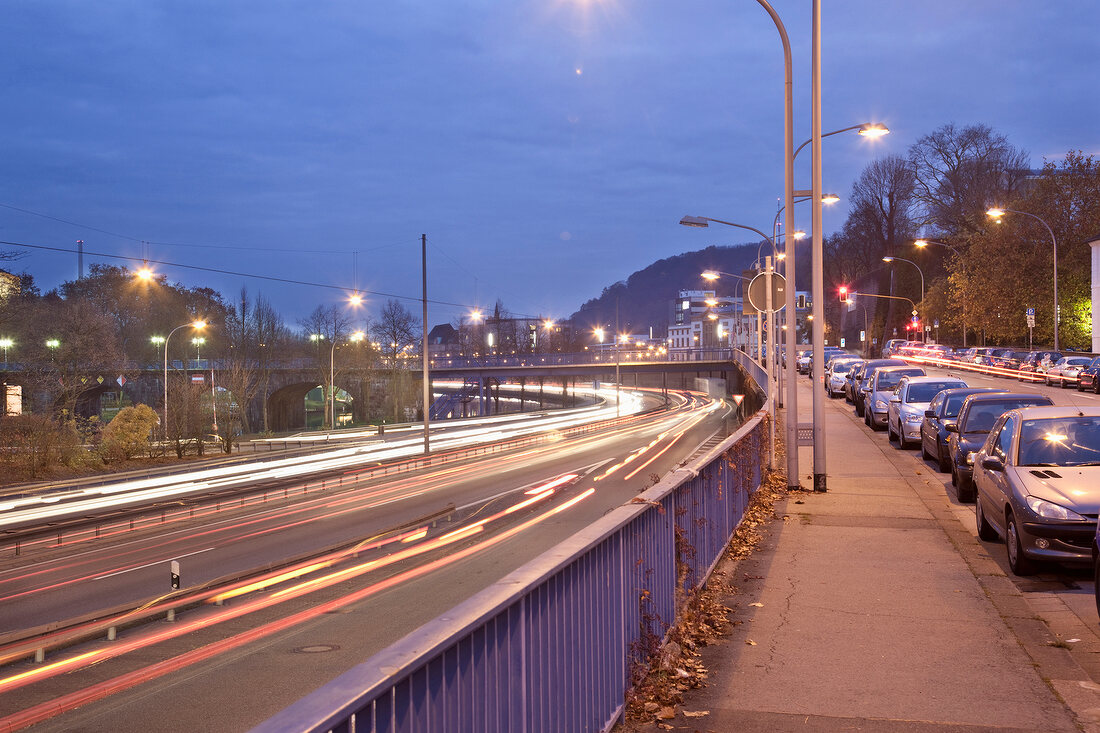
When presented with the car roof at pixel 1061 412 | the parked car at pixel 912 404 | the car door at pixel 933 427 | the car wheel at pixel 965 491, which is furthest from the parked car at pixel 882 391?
the car roof at pixel 1061 412

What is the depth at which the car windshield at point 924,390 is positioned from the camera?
24328mm

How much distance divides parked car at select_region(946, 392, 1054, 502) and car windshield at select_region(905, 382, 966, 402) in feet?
22.0

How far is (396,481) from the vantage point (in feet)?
110

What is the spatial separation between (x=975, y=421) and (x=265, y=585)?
1187 cm

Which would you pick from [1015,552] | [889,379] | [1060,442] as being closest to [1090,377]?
[889,379]

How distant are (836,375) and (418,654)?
150 ft

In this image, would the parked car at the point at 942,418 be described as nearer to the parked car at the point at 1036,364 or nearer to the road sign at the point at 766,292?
the road sign at the point at 766,292

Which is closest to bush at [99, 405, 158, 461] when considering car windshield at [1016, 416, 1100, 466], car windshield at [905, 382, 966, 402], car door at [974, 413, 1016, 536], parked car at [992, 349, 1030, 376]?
car windshield at [905, 382, 966, 402]

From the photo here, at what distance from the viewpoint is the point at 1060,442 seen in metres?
10.8

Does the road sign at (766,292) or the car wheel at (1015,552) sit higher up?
the road sign at (766,292)

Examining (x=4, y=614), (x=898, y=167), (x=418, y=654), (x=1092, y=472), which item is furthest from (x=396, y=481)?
(x=898, y=167)

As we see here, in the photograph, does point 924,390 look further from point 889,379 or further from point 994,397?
point 994,397

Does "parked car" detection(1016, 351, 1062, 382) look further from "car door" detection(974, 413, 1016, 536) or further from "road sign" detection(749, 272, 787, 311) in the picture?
"car door" detection(974, 413, 1016, 536)

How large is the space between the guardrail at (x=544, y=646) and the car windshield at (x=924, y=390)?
18.1 m
